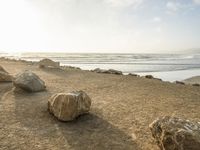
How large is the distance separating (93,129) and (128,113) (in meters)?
1.34

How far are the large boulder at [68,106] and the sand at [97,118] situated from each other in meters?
0.13

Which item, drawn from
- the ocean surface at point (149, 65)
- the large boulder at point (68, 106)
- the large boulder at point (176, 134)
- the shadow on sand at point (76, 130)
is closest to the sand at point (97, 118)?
the shadow on sand at point (76, 130)

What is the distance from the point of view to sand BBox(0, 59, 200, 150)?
5.60m

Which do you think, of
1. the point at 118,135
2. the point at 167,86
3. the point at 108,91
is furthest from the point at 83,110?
the point at 167,86

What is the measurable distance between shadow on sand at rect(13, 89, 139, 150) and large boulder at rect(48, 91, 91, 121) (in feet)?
0.40

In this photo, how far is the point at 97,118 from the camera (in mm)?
6879

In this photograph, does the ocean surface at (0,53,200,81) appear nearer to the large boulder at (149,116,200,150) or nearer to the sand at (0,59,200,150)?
the sand at (0,59,200,150)

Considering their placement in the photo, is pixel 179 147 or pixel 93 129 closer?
pixel 179 147

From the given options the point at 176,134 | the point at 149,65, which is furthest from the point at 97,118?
the point at 149,65

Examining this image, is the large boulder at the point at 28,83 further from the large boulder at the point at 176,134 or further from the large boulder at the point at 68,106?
the large boulder at the point at 176,134

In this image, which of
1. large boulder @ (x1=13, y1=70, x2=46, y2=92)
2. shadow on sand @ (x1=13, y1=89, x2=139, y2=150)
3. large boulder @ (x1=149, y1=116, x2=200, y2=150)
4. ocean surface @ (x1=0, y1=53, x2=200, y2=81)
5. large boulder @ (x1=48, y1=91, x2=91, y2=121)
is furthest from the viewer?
ocean surface @ (x1=0, y1=53, x2=200, y2=81)

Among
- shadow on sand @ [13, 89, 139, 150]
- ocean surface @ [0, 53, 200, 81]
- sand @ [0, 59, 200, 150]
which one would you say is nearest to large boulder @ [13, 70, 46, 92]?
sand @ [0, 59, 200, 150]

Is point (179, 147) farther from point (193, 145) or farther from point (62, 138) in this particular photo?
point (62, 138)

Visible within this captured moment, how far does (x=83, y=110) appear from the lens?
681 cm
